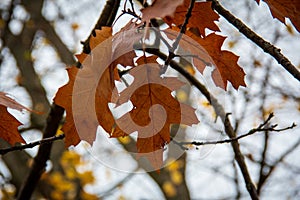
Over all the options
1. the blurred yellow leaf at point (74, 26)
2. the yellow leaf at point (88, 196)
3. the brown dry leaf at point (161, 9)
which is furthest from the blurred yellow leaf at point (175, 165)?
the brown dry leaf at point (161, 9)

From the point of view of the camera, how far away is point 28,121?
3.23m

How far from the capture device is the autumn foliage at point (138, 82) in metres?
0.80

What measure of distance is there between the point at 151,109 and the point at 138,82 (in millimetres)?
60

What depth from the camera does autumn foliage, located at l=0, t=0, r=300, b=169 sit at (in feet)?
2.64

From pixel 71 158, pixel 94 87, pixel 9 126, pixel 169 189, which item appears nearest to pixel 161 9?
pixel 94 87

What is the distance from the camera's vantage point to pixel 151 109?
2.88 ft

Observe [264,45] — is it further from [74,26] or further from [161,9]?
[74,26]

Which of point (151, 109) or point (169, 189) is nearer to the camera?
point (151, 109)

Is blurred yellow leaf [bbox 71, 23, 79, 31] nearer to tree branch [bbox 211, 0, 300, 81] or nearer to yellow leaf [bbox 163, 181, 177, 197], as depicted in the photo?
yellow leaf [bbox 163, 181, 177, 197]

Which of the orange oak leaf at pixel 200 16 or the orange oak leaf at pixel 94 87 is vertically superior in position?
the orange oak leaf at pixel 200 16

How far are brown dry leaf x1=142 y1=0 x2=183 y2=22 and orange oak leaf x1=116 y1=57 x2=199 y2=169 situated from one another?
21 centimetres

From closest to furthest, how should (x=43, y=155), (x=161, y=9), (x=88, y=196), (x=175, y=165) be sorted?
(x=161, y=9)
(x=43, y=155)
(x=175, y=165)
(x=88, y=196)

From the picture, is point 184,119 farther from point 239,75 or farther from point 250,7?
point 250,7

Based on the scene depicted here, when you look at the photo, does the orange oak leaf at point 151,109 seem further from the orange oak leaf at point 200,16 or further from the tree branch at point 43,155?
the tree branch at point 43,155
